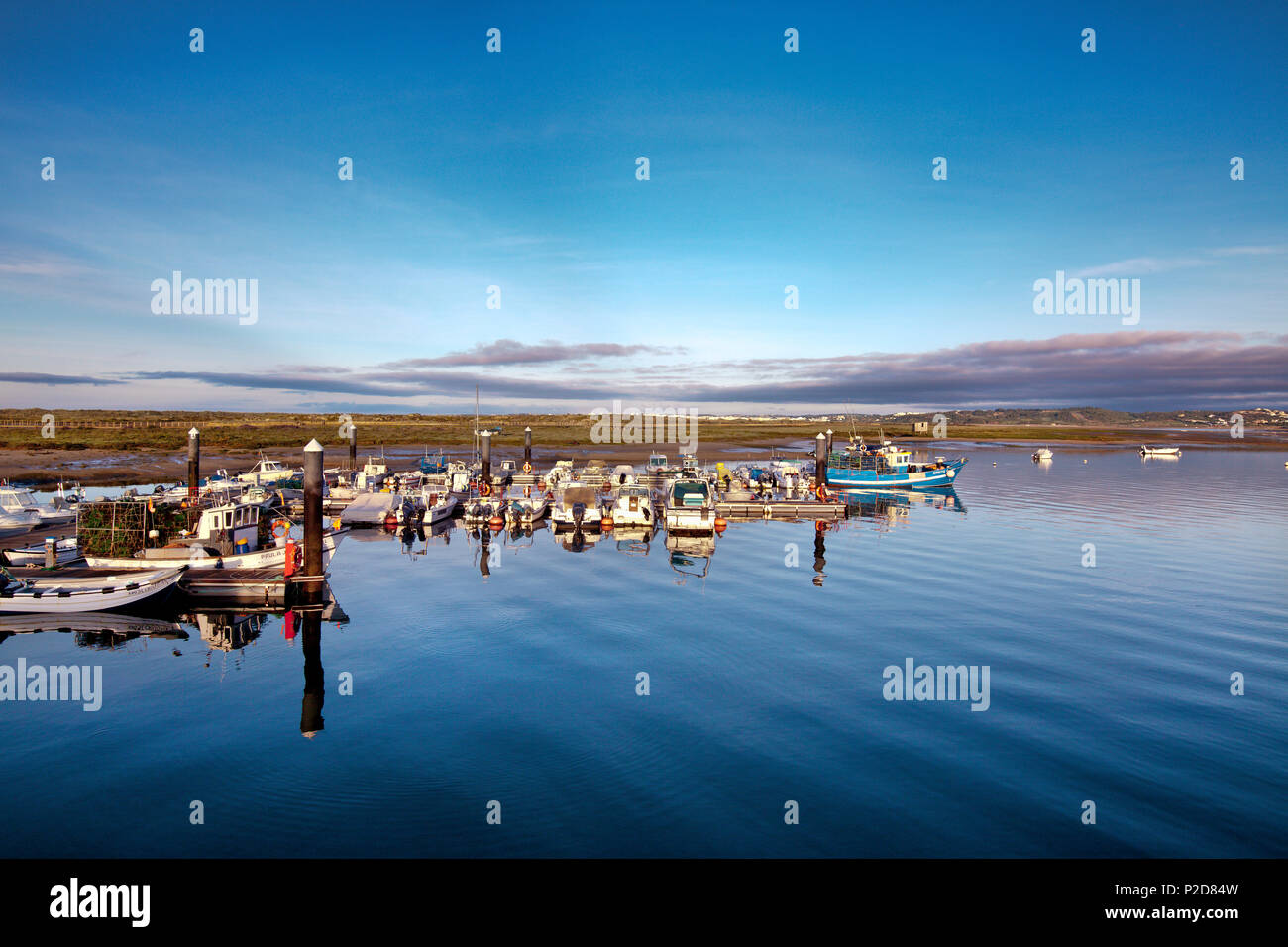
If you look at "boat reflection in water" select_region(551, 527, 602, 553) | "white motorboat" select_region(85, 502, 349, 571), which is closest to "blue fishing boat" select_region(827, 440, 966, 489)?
"boat reflection in water" select_region(551, 527, 602, 553)

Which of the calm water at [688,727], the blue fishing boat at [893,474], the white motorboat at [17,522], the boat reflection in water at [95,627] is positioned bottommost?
the calm water at [688,727]

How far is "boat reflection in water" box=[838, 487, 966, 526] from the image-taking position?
189 feet

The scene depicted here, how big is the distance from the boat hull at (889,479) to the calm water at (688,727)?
1755 inches

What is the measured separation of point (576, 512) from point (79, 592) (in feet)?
101

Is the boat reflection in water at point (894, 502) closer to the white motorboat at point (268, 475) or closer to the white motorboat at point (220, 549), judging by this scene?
the white motorboat at point (220, 549)

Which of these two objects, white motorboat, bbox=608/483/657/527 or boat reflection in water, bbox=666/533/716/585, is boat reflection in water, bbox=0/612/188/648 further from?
white motorboat, bbox=608/483/657/527

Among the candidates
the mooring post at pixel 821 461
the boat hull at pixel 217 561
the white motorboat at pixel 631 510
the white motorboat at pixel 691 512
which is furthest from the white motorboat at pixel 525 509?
Result: the mooring post at pixel 821 461

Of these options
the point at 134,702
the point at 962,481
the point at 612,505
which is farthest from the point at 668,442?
the point at 134,702

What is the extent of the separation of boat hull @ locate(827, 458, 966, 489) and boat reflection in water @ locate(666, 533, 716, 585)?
38.4m

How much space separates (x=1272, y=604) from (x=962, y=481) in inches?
2315

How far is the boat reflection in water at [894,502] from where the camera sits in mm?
57750

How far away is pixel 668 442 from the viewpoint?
163 m

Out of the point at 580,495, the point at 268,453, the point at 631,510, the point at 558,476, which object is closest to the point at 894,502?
the point at 631,510
